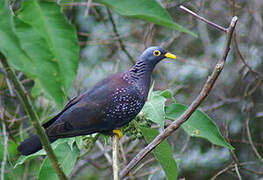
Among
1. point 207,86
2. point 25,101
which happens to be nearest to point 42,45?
point 25,101

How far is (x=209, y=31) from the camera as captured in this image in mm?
5047

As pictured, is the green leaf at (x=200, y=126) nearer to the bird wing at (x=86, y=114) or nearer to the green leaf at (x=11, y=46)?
the bird wing at (x=86, y=114)

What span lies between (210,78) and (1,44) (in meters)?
1.02

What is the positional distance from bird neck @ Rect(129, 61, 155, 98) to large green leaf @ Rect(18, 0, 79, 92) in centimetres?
166

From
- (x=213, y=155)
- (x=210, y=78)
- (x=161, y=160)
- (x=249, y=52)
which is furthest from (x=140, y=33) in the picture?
(x=210, y=78)

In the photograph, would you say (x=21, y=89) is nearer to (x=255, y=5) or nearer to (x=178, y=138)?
(x=178, y=138)

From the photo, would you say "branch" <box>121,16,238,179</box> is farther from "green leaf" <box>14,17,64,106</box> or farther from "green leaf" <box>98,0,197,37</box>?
"green leaf" <box>14,17,64,106</box>

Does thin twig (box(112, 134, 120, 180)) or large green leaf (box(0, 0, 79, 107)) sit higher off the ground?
large green leaf (box(0, 0, 79, 107))

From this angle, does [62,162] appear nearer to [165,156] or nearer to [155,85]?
[165,156]

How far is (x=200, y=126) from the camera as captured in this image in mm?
2307

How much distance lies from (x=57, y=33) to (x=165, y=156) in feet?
4.64

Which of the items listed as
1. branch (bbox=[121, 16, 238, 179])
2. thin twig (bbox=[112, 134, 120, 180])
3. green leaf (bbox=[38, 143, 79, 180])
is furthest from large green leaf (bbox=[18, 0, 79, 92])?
green leaf (bbox=[38, 143, 79, 180])

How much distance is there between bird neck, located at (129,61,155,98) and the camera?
2.83m

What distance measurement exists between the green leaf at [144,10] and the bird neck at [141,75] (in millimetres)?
1644
